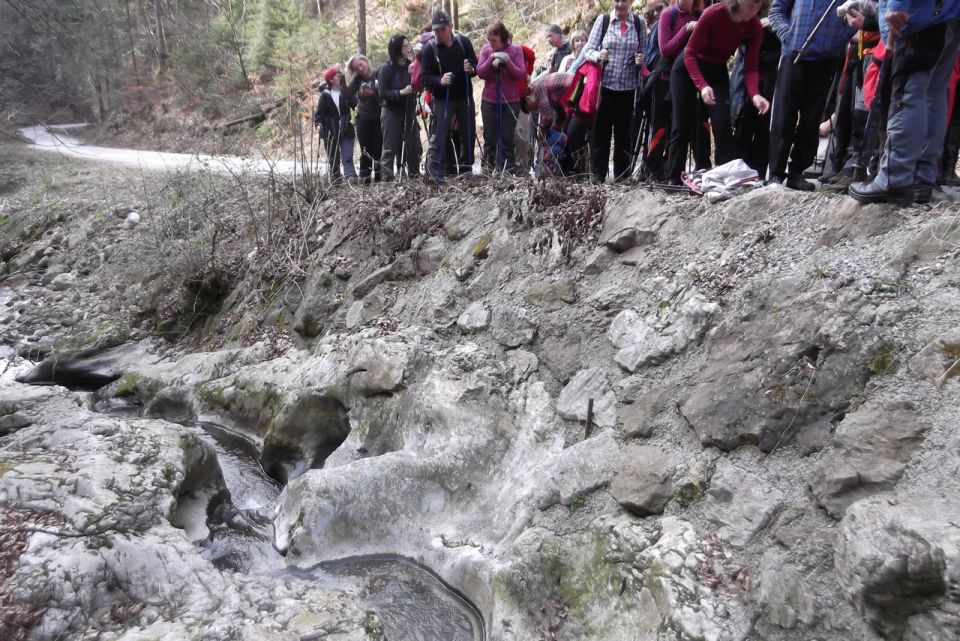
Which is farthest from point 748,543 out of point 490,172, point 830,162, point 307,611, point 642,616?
point 490,172

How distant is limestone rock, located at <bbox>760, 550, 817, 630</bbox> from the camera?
2516 millimetres

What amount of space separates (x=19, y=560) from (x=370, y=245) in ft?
14.4

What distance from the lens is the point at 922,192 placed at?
3330mm

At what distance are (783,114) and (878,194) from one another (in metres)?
1.30

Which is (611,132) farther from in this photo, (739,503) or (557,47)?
(739,503)

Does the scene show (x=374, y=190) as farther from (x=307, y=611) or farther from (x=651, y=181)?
(x=307, y=611)

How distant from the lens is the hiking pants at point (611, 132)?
18.6 ft

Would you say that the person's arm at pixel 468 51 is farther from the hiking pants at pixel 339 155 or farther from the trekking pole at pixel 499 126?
the hiking pants at pixel 339 155

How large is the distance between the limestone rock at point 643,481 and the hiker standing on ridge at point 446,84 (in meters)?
4.43

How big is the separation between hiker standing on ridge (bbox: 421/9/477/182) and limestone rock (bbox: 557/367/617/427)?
3.61 meters

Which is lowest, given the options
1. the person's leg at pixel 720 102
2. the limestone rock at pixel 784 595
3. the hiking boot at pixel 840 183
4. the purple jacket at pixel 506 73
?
the limestone rock at pixel 784 595

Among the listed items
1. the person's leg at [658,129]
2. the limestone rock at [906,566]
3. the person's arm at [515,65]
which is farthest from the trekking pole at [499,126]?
the limestone rock at [906,566]

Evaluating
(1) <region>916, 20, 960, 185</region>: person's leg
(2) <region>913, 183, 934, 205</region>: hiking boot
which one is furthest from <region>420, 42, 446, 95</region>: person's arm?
(2) <region>913, 183, 934, 205</region>: hiking boot

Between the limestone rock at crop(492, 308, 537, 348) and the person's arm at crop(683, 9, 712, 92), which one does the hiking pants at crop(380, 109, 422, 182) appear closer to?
the limestone rock at crop(492, 308, 537, 348)
